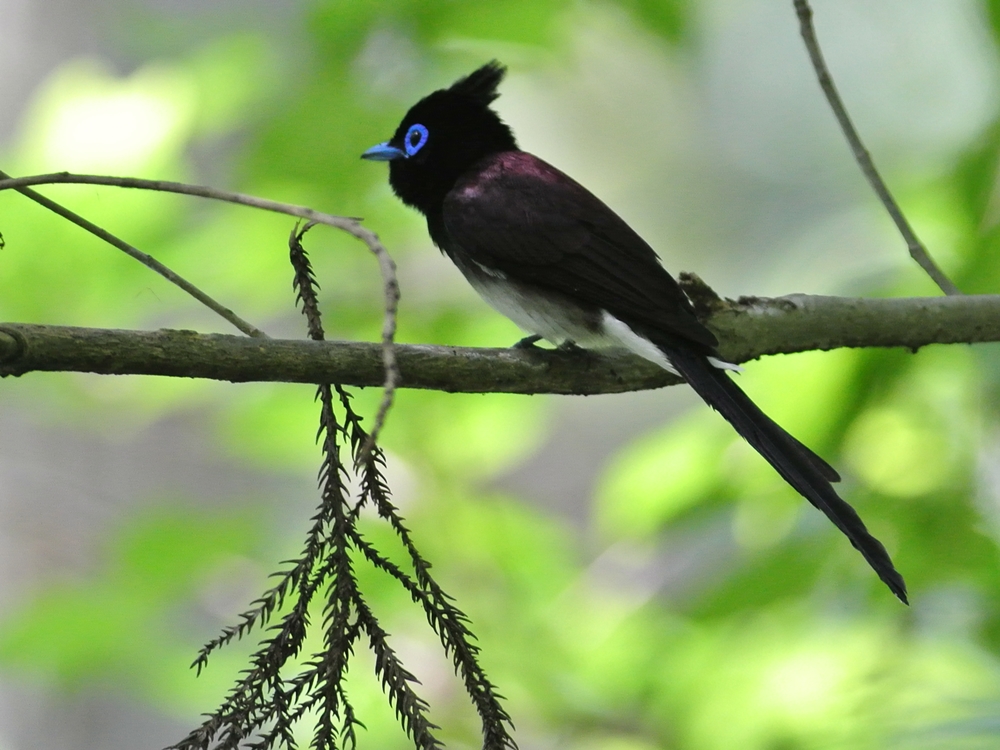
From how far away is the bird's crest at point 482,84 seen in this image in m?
3.02

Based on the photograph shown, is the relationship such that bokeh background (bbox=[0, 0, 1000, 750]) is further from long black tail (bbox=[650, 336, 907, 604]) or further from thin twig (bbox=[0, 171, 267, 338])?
thin twig (bbox=[0, 171, 267, 338])

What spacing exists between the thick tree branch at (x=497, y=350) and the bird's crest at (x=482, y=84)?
1132mm

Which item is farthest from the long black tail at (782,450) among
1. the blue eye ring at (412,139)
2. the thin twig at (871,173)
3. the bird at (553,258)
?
the blue eye ring at (412,139)

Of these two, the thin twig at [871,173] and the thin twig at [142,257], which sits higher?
the thin twig at [871,173]

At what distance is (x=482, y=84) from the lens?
3059mm

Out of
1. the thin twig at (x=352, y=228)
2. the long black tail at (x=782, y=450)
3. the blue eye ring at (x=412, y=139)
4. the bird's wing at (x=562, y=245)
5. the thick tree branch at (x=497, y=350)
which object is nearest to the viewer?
the thin twig at (x=352, y=228)

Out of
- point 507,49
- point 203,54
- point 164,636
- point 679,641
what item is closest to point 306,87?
point 203,54

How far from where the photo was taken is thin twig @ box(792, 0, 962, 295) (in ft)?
6.82

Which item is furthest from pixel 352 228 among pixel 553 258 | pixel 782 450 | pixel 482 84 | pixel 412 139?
pixel 482 84

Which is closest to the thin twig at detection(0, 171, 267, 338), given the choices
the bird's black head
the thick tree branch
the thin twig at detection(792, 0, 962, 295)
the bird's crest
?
the thick tree branch

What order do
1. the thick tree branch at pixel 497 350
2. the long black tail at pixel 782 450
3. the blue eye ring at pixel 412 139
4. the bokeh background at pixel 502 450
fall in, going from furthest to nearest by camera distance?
the blue eye ring at pixel 412 139, the bokeh background at pixel 502 450, the long black tail at pixel 782 450, the thick tree branch at pixel 497 350

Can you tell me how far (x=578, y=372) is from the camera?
6.19 feet

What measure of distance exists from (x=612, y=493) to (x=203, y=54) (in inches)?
58.0

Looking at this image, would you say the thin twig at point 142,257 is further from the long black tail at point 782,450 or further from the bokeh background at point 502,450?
the long black tail at point 782,450
